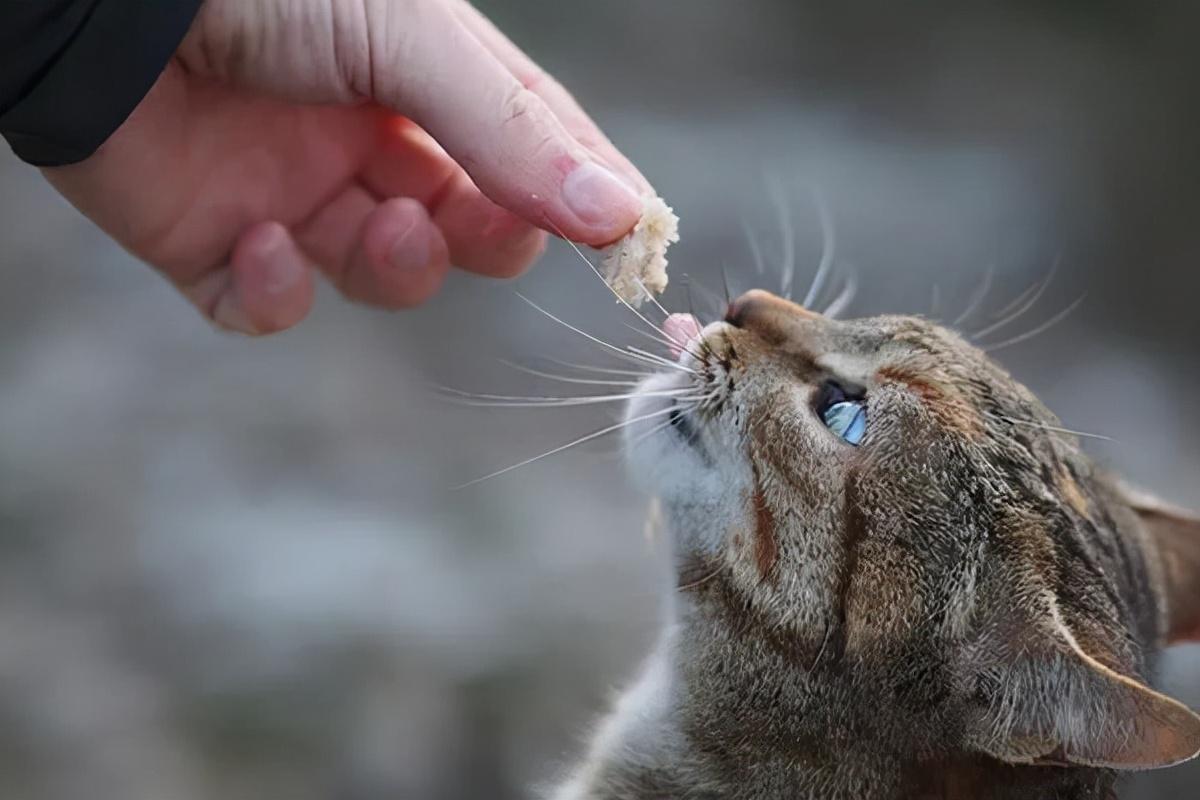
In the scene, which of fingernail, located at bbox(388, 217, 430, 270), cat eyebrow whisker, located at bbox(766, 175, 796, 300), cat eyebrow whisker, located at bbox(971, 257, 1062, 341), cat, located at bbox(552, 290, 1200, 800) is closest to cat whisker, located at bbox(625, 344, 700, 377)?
cat, located at bbox(552, 290, 1200, 800)

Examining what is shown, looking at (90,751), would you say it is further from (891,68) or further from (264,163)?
(891,68)

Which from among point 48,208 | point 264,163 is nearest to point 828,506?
point 264,163

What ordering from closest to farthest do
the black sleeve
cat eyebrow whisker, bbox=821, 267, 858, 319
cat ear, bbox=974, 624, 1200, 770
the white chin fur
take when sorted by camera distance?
cat ear, bbox=974, 624, 1200, 770, the black sleeve, the white chin fur, cat eyebrow whisker, bbox=821, 267, 858, 319

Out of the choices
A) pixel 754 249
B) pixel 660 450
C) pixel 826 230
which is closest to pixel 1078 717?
pixel 660 450

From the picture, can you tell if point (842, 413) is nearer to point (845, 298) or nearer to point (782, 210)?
point (845, 298)

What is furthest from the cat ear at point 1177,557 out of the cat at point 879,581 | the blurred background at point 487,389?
the blurred background at point 487,389

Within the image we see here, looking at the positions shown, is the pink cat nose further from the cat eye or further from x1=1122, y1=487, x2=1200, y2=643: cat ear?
x1=1122, y1=487, x2=1200, y2=643: cat ear

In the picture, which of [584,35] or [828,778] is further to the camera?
[584,35]

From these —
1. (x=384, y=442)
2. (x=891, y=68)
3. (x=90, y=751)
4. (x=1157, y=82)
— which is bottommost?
(x=90, y=751)
